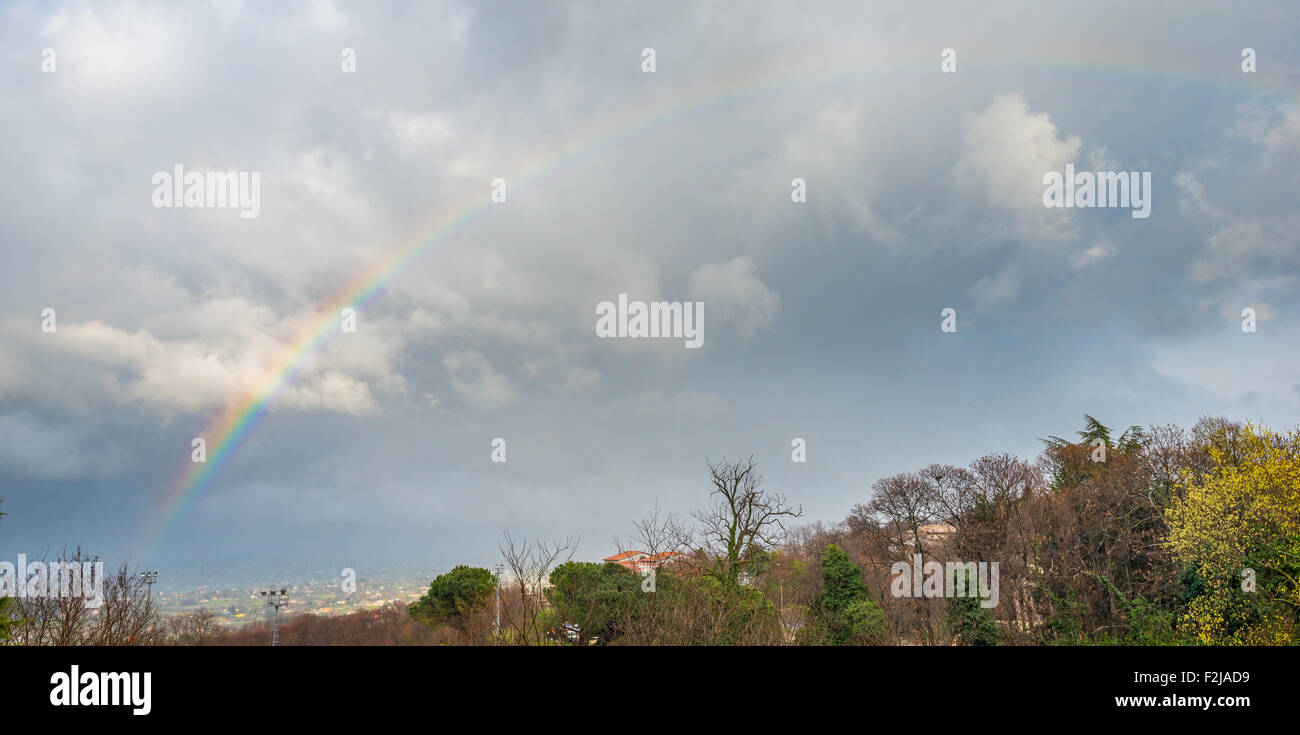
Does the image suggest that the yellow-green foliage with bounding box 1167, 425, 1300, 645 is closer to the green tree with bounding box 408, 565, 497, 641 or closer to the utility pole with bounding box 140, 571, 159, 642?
the utility pole with bounding box 140, 571, 159, 642

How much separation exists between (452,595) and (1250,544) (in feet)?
127

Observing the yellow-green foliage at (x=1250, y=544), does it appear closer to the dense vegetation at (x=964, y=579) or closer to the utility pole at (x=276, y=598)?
the dense vegetation at (x=964, y=579)

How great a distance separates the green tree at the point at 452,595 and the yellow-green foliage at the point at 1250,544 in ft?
110

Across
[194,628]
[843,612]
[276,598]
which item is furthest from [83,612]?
[276,598]

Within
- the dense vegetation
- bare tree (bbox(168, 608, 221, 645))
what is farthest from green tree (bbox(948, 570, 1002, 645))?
bare tree (bbox(168, 608, 221, 645))

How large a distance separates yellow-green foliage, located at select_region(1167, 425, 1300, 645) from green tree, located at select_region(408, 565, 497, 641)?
33.5 meters

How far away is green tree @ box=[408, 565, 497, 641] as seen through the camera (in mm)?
41844

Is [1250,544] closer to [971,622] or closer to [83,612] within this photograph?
[971,622]

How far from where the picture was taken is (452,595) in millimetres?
42906

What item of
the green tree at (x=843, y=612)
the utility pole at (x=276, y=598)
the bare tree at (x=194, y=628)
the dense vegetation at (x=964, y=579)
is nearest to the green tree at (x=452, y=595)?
the dense vegetation at (x=964, y=579)

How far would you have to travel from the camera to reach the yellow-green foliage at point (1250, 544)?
1952 centimetres
